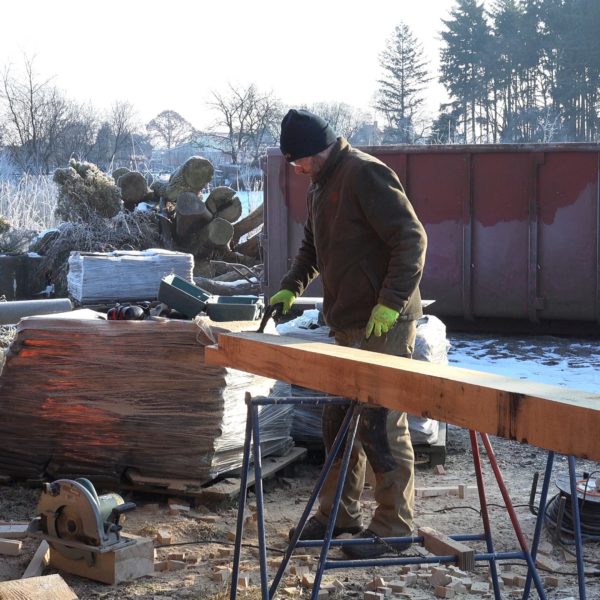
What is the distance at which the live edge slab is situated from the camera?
2.49 metres

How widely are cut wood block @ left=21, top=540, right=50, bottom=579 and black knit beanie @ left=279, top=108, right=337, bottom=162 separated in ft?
7.17

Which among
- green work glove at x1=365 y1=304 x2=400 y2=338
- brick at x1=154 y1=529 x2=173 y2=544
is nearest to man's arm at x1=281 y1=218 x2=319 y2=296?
green work glove at x1=365 y1=304 x2=400 y2=338

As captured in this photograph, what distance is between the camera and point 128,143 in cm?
3375

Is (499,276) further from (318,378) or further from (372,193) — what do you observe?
(318,378)

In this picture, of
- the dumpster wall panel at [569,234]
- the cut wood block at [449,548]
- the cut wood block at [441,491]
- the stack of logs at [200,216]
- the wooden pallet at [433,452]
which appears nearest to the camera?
the cut wood block at [449,548]

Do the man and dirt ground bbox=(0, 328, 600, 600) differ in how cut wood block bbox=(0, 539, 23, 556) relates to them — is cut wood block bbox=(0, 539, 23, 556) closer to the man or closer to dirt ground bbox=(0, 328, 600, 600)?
dirt ground bbox=(0, 328, 600, 600)

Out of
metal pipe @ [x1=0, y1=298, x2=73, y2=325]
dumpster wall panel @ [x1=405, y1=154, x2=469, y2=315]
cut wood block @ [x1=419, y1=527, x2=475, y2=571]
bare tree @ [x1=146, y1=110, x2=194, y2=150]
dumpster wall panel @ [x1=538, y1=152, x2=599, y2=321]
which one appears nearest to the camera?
cut wood block @ [x1=419, y1=527, x2=475, y2=571]

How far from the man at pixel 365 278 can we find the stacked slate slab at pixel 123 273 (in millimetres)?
5050

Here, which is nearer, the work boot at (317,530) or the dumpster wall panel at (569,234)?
the work boot at (317,530)

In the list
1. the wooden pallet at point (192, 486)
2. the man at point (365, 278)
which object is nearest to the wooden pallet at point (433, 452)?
the wooden pallet at point (192, 486)

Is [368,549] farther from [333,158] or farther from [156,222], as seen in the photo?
[156,222]

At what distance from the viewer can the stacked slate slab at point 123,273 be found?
9.43 m

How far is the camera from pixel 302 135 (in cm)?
433

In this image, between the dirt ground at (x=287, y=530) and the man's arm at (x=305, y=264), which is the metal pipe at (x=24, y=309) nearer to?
the dirt ground at (x=287, y=530)
